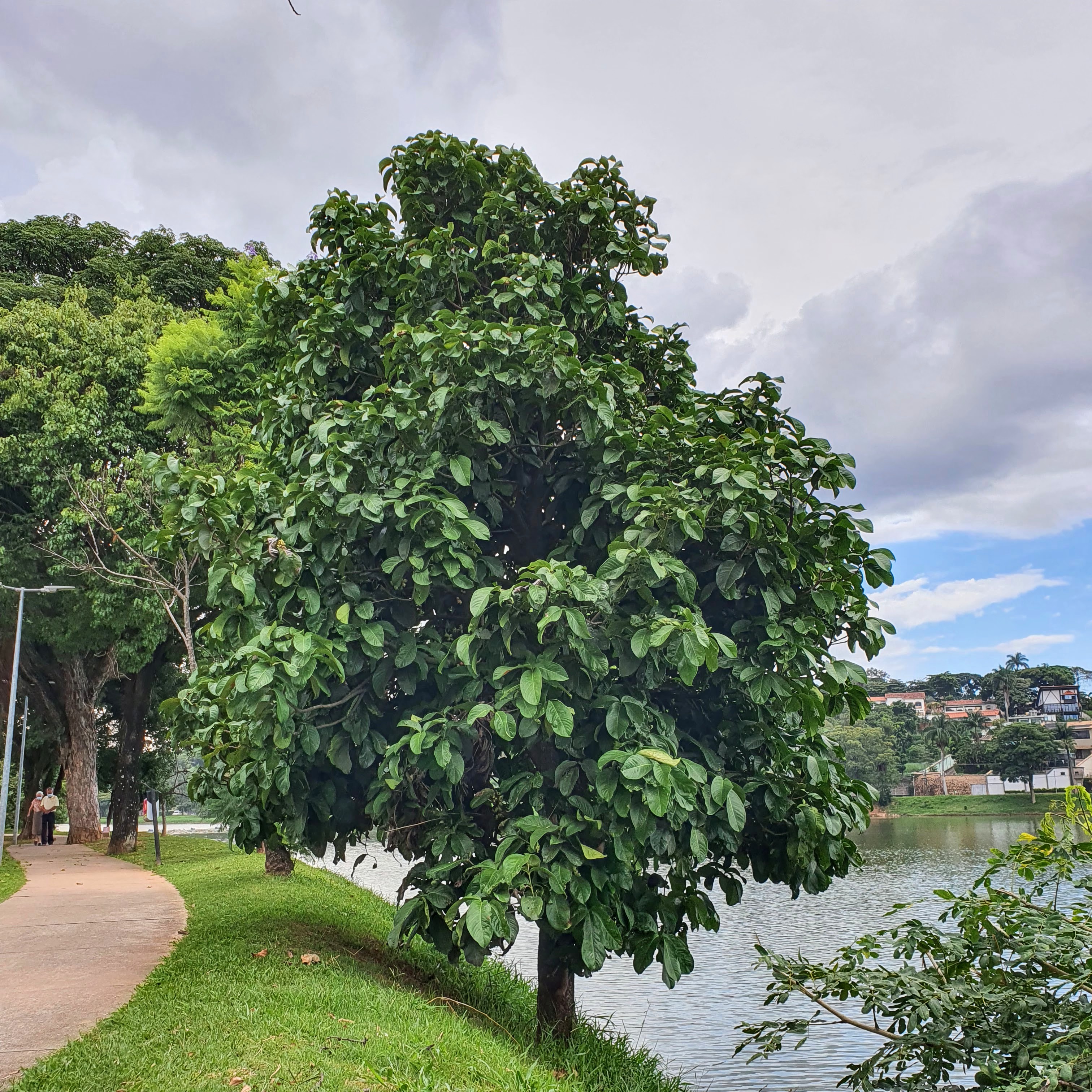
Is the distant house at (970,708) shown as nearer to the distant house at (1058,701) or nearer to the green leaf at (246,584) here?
the distant house at (1058,701)

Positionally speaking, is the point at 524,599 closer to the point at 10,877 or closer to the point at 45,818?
the point at 10,877

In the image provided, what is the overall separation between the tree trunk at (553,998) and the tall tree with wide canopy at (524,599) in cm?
3

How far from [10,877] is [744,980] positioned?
39.2ft

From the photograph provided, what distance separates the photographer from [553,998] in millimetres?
6941

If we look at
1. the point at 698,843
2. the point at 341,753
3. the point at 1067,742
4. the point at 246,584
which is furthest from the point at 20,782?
the point at 1067,742

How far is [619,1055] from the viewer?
6.85m

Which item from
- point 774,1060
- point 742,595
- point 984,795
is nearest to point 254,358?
point 742,595

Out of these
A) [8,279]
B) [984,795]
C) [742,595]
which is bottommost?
[984,795]

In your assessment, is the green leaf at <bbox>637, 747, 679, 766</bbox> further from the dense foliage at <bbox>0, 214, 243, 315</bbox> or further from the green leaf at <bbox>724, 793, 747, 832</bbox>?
the dense foliage at <bbox>0, 214, 243, 315</bbox>

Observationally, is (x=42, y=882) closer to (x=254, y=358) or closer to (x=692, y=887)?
(x=254, y=358)

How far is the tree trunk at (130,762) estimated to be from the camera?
Result: 21.3 m

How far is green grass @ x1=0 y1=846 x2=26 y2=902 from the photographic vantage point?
13812 millimetres

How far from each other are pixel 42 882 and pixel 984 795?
5921 cm

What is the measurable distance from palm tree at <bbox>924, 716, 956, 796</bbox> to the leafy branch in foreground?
63154 millimetres
